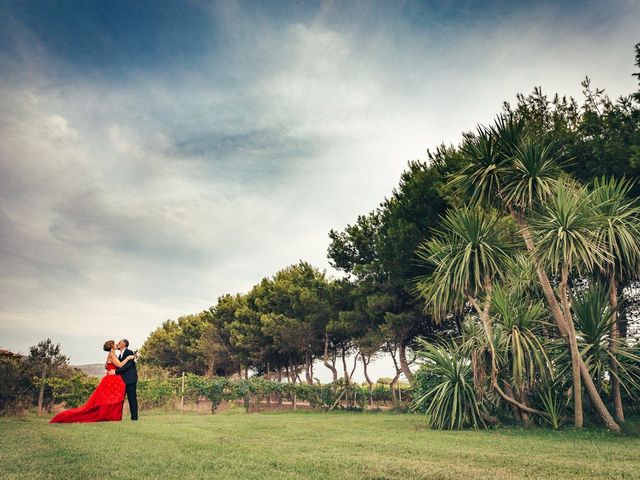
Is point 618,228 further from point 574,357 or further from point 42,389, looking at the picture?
point 42,389

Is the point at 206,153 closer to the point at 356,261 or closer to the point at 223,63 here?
the point at 223,63

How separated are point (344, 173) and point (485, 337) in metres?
12.3

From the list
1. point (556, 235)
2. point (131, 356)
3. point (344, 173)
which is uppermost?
point (344, 173)

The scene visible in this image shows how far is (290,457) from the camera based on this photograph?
5.79 m

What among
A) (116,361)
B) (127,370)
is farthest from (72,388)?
(116,361)

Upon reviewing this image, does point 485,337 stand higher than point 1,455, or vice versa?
point 485,337

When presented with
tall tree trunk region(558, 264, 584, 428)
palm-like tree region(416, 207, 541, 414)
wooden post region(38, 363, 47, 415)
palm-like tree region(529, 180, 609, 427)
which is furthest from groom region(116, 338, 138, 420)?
tall tree trunk region(558, 264, 584, 428)

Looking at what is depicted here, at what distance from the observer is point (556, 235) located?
10477 mm

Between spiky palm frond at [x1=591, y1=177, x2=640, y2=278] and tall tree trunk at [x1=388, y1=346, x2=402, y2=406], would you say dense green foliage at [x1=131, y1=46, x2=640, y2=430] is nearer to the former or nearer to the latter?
spiky palm frond at [x1=591, y1=177, x2=640, y2=278]

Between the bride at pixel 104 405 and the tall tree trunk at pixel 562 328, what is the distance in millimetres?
10004

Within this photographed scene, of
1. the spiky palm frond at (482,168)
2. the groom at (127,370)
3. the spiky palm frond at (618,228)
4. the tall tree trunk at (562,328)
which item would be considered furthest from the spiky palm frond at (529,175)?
the groom at (127,370)

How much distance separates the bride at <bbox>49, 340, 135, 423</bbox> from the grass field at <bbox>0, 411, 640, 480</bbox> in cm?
147

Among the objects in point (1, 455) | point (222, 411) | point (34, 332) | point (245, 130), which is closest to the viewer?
point (1, 455)

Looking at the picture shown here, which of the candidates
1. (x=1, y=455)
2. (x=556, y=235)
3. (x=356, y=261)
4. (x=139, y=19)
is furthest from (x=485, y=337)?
(x=356, y=261)
